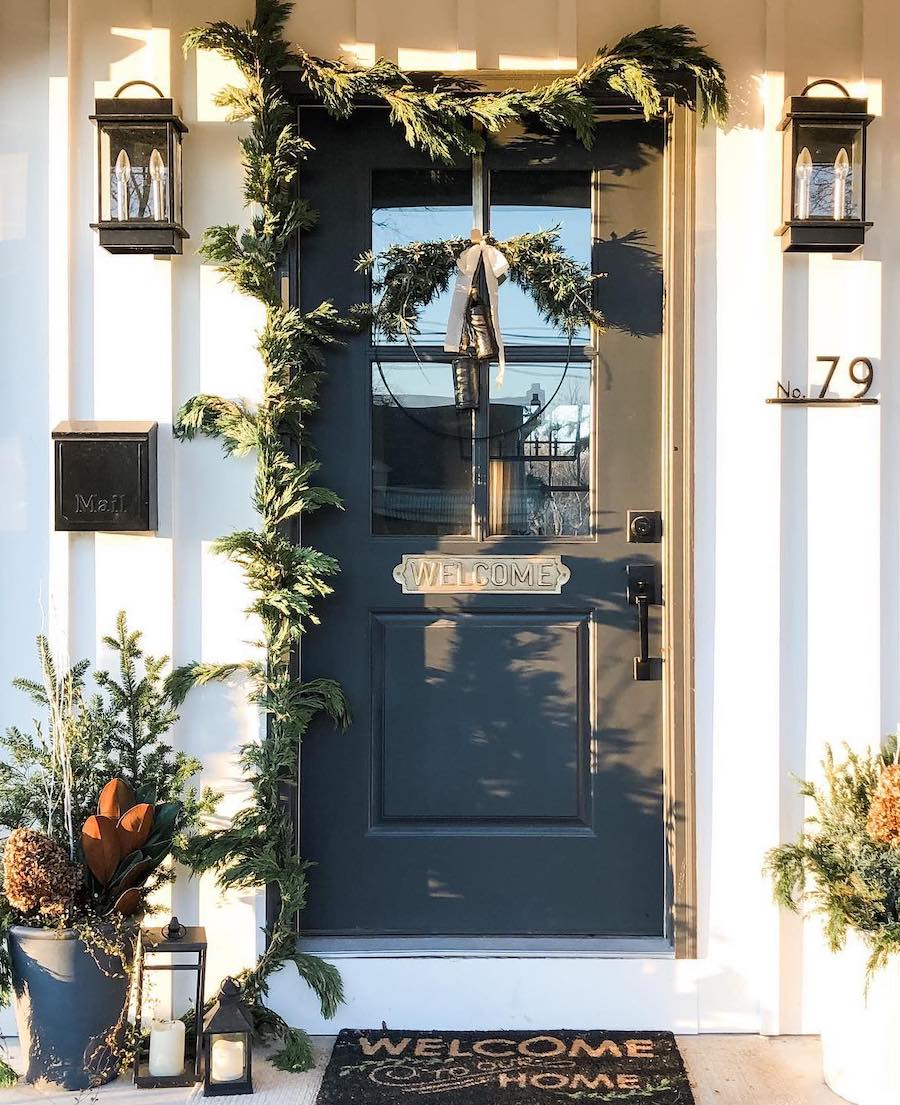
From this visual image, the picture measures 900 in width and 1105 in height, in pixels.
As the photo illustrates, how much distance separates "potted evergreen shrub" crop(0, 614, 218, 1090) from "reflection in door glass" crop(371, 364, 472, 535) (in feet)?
2.41

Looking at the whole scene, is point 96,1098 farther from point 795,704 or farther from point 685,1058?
point 795,704

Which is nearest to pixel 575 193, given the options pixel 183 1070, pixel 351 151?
pixel 351 151

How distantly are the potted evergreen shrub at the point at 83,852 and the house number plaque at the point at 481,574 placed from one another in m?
0.68

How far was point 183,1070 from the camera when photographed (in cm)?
249

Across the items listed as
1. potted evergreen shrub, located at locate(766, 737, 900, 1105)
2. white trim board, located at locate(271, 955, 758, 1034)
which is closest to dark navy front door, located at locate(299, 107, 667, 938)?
white trim board, located at locate(271, 955, 758, 1034)

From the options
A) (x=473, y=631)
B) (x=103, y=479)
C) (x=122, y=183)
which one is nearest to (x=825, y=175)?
(x=473, y=631)

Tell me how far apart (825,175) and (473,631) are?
1.43 m

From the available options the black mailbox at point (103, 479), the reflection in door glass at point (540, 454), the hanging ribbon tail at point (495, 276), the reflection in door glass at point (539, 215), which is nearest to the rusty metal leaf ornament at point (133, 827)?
the black mailbox at point (103, 479)

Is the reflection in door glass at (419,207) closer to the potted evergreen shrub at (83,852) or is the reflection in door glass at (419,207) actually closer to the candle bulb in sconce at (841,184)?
the candle bulb in sconce at (841,184)

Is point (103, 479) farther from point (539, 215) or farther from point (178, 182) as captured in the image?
point (539, 215)

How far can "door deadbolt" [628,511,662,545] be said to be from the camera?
2793 mm

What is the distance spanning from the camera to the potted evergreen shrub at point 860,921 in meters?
2.33

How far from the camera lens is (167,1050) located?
2482 mm

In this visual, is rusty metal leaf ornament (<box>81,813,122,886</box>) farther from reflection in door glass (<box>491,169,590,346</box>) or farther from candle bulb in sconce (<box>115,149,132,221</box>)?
reflection in door glass (<box>491,169,590,346</box>)
